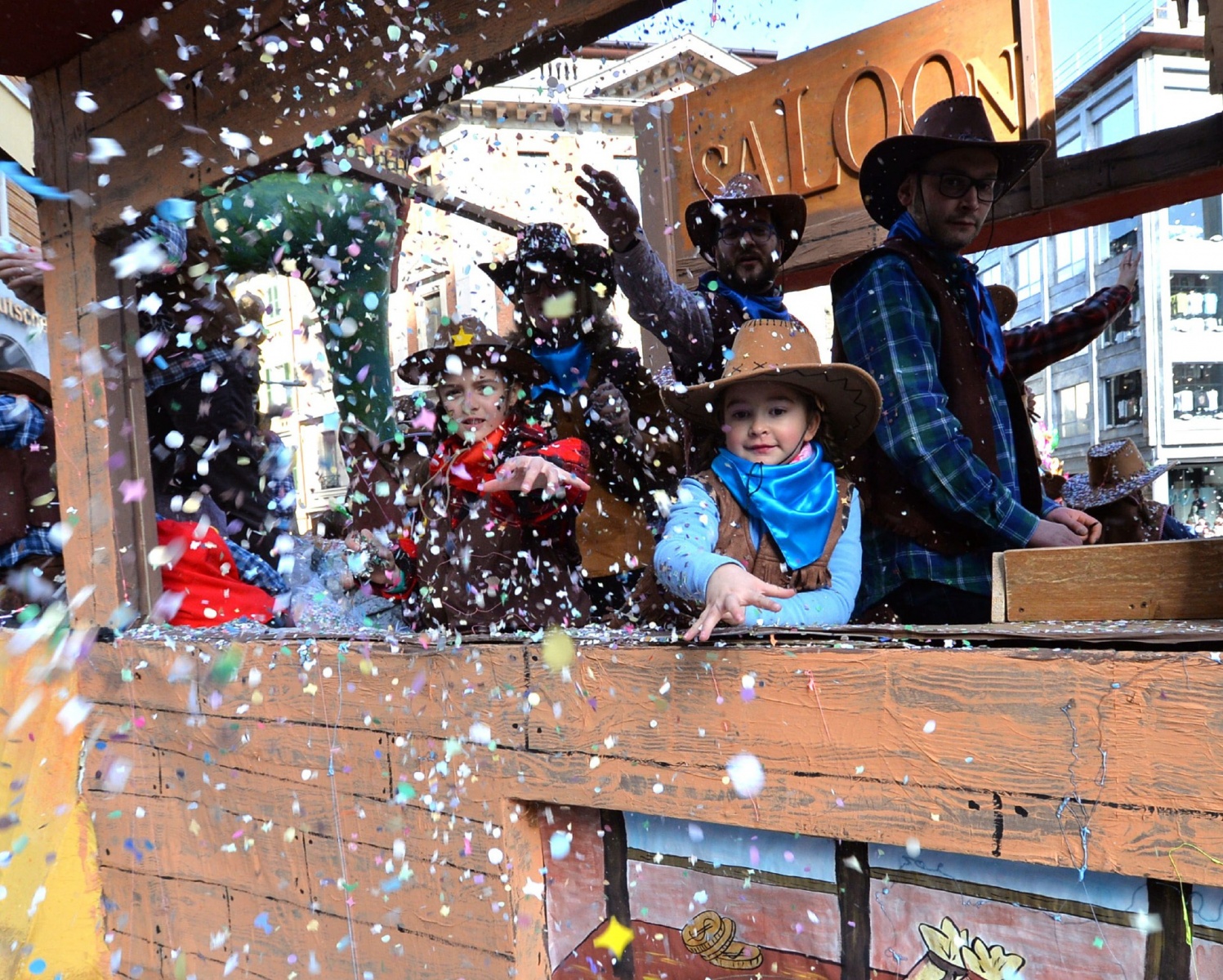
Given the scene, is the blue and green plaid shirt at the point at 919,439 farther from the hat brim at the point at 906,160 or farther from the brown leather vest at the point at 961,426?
the hat brim at the point at 906,160

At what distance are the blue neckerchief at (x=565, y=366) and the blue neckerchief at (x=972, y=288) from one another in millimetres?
1107

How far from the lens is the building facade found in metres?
25.6

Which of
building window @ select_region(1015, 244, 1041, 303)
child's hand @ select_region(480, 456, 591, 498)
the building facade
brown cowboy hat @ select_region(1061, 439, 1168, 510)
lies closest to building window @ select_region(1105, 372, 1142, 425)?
the building facade

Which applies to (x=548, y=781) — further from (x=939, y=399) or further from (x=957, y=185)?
(x=957, y=185)

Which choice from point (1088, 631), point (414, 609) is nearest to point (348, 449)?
point (414, 609)

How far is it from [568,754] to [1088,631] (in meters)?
1.11

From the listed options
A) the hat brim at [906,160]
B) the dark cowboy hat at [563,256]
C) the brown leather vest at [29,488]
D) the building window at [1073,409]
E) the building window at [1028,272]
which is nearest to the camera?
the hat brim at [906,160]

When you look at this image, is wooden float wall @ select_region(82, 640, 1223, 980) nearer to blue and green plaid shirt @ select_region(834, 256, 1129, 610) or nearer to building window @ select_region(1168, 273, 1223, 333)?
blue and green plaid shirt @ select_region(834, 256, 1129, 610)

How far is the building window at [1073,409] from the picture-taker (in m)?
28.9

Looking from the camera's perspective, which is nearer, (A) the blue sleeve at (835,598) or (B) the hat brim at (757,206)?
(A) the blue sleeve at (835,598)

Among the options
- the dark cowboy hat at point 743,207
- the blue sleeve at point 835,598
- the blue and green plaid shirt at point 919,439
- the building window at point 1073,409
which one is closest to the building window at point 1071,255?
the building window at point 1073,409

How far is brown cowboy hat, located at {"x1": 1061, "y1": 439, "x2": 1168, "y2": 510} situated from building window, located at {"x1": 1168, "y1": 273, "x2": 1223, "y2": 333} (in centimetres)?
2814

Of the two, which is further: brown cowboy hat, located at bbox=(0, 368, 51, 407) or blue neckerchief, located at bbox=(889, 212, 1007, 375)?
brown cowboy hat, located at bbox=(0, 368, 51, 407)

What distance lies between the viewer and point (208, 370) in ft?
12.2
